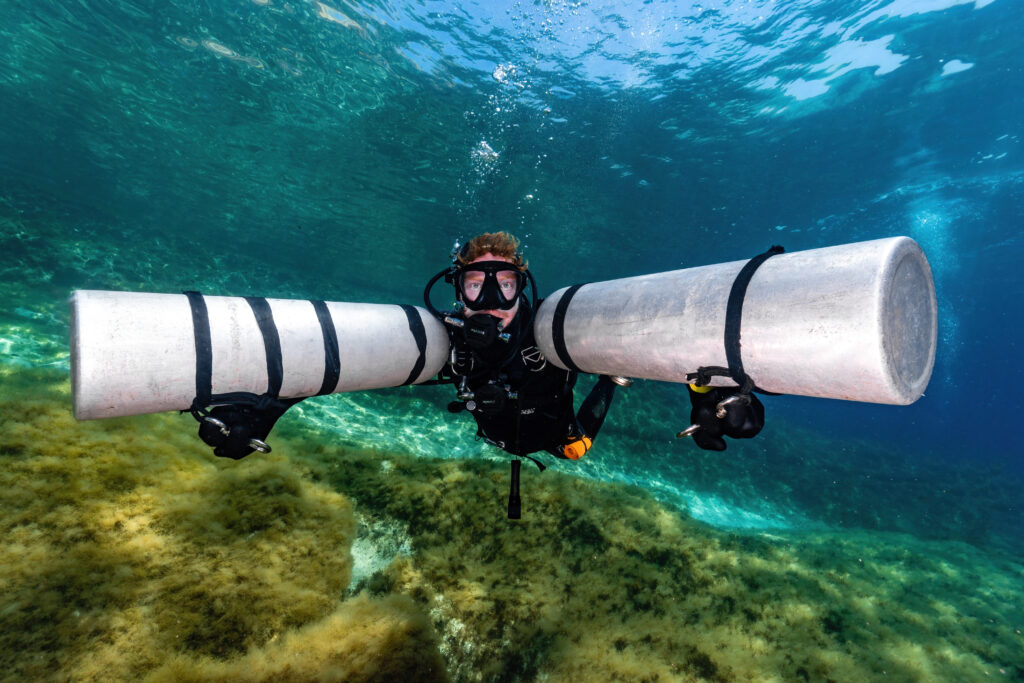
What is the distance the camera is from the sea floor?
8.47 feet

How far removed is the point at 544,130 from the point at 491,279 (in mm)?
17646

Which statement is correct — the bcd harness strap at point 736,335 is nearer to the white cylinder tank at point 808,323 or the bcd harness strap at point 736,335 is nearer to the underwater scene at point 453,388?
the white cylinder tank at point 808,323

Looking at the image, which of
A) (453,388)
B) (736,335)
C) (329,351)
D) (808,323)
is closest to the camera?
(808,323)

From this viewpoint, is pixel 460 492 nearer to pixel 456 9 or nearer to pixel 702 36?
pixel 456 9

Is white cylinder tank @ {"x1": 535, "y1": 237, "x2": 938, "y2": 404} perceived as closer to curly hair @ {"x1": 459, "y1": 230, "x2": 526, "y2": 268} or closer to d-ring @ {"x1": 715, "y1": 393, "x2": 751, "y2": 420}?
d-ring @ {"x1": 715, "y1": 393, "x2": 751, "y2": 420}

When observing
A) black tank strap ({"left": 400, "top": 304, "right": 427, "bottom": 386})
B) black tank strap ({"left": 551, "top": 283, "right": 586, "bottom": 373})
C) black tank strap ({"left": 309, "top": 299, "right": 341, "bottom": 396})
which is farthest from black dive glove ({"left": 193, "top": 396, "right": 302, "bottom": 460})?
black tank strap ({"left": 551, "top": 283, "right": 586, "bottom": 373})

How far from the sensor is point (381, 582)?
337 cm

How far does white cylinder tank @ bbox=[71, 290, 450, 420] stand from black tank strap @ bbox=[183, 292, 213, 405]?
0.02 meters

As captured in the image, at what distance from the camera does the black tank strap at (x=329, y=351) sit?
111 inches

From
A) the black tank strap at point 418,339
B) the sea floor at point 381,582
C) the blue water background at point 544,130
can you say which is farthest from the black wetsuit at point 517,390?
the blue water background at point 544,130

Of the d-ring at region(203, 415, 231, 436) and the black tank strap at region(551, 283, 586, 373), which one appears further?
the black tank strap at region(551, 283, 586, 373)

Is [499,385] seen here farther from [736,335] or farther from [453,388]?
[453,388]

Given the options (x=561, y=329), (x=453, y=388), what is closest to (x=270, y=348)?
(x=561, y=329)

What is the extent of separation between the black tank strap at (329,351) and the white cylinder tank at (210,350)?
1cm
